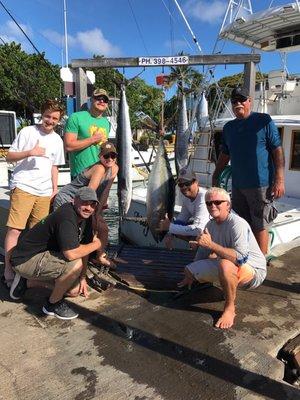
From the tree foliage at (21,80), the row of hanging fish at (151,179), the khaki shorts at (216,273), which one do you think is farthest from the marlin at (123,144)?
the tree foliage at (21,80)

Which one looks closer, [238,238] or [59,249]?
[238,238]

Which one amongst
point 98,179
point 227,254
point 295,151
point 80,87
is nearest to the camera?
point 227,254

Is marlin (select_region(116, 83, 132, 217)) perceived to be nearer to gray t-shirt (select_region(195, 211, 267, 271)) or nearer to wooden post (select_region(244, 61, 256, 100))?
gray t-shirt (select_region(195, 211, 267, 271))

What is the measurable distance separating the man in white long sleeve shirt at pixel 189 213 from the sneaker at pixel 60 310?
1.22 meters

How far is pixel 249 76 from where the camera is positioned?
4.35 meters

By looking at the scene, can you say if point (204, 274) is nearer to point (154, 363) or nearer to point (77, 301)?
point (154, 363)

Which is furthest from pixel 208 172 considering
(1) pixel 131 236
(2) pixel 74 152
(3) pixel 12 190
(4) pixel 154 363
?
(4) pixel 154 363

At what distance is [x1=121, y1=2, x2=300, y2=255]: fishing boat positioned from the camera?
17.0 feet

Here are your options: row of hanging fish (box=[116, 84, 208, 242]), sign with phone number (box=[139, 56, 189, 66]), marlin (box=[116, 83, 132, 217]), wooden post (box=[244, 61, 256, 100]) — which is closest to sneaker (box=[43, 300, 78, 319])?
row of hanging fish (box=[116, 84, 208, 242])

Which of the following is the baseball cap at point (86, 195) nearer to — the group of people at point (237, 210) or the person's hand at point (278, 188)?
the group of people at point (237, 210)

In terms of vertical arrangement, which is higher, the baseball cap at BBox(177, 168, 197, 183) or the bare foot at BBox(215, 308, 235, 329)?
the baseball cap at BBox(177, 168, 197, 183)

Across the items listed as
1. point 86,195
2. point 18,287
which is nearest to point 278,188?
point 86,195

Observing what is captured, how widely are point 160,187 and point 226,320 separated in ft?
4.49

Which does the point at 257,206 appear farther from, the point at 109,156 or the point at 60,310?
the point at 60,310
